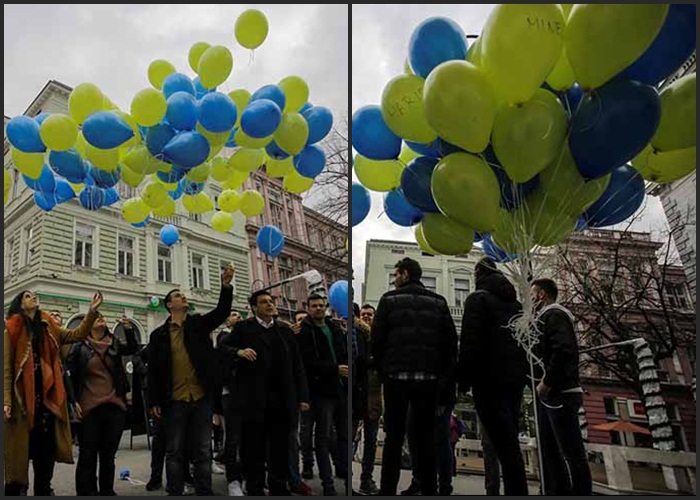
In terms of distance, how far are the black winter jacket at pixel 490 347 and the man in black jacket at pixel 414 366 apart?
8 centimetres

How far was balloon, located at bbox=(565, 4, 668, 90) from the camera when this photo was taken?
5.69 feet

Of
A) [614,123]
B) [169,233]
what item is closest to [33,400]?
[614,123]

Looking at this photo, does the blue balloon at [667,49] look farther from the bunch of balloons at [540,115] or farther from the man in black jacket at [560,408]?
the man in black jacket at [560,408]

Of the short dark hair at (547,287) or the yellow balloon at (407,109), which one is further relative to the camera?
the short dark hair at (547,287)

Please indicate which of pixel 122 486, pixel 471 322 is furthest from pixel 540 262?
pixel 122 486

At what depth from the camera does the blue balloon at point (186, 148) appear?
8.91 ft

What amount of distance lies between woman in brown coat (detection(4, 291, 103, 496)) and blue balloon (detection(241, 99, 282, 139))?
3.89ft

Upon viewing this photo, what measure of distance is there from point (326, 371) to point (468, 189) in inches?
44.8

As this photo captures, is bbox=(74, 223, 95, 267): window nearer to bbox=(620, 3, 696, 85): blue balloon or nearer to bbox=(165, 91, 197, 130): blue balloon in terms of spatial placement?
bbox=(165, 91, 197, 130): blue balloon

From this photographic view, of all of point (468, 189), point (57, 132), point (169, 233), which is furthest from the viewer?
point (169, 233)

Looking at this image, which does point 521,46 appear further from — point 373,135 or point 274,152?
point 274,152

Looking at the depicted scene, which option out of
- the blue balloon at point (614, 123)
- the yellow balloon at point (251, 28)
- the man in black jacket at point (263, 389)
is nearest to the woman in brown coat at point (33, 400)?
the man in black jacket at point (263, 389)

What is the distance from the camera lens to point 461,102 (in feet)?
5.76

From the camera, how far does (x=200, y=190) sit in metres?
3.53
